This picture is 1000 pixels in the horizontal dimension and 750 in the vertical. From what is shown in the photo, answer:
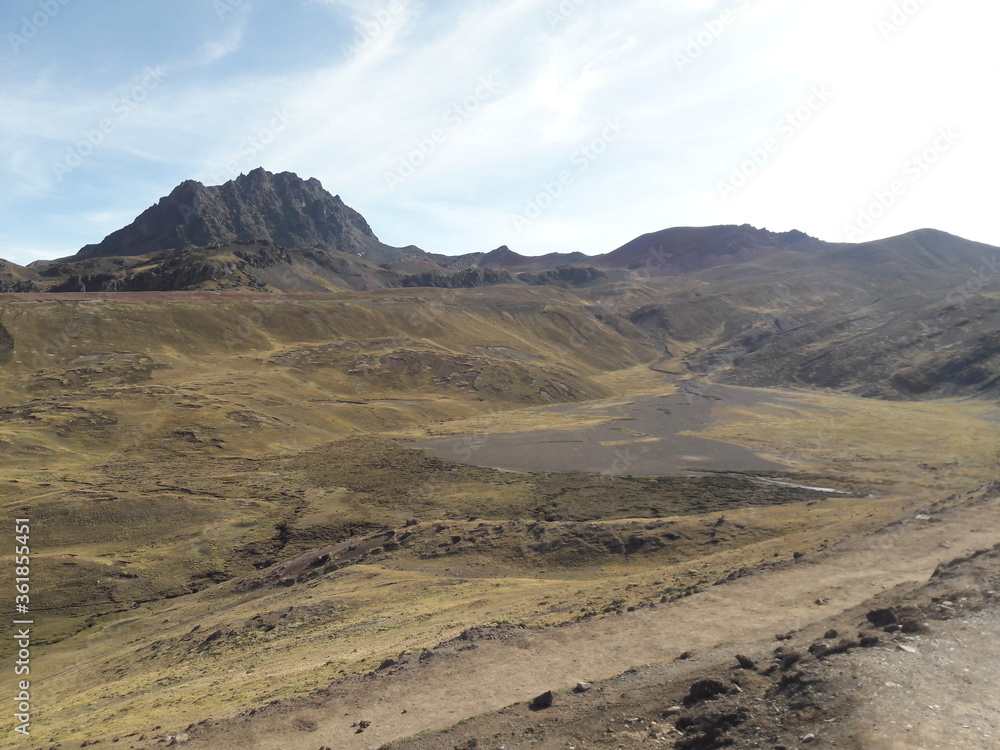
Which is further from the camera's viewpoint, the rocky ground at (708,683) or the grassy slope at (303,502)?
the grassy slope at (303,502)

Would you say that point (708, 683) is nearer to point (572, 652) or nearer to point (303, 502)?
point (572, 652)

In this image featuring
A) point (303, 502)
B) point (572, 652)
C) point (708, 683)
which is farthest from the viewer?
point (303, 502)

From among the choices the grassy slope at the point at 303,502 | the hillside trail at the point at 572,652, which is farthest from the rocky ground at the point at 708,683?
the grassy slope at the point at 303,502

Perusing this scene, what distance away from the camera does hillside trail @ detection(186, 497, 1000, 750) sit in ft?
45.6

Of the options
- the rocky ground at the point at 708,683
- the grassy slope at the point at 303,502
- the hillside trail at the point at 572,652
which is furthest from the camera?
the grassy slope at the point at 303,502

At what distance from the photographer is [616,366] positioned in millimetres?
149875

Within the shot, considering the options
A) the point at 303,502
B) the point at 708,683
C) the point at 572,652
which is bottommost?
the point at 303,502

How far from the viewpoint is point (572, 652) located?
1678 cm

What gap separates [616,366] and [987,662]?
140 m

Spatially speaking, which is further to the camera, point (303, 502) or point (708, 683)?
point (303, 502)

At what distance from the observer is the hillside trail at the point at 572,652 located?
13906mm

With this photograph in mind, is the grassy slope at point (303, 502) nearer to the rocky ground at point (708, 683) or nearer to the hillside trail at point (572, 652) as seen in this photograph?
the hillside trail at point (572, 652)

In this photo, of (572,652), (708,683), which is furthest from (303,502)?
(708,683)

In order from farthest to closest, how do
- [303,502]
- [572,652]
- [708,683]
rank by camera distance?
1. [303,502]
2. [572,652]
3. [708,683]
